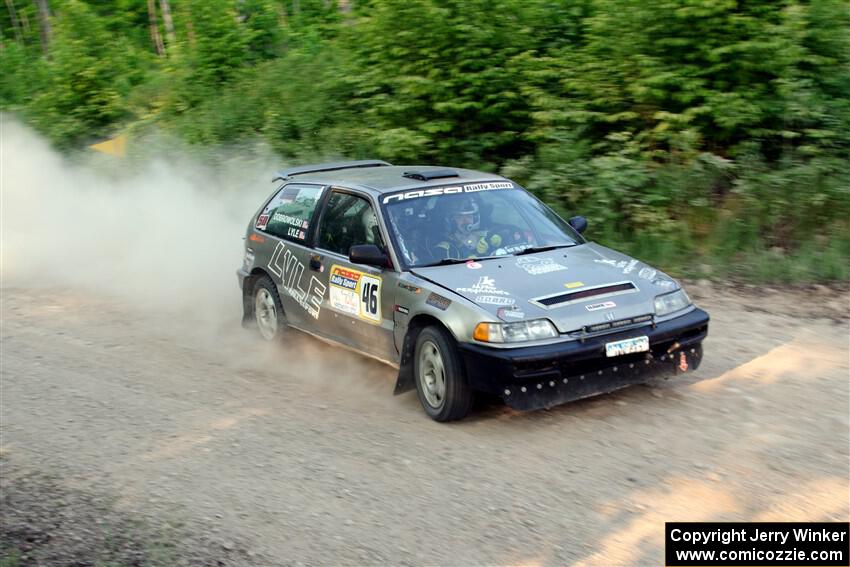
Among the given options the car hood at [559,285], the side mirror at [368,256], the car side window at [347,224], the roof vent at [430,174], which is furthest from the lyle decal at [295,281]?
the car hood at [559,285]

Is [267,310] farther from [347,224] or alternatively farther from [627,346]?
[627,346]

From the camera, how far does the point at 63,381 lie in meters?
7.85

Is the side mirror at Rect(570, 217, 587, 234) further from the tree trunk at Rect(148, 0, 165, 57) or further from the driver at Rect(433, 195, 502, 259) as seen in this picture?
the tree trunk at Rect(148, 0, 165, 57)

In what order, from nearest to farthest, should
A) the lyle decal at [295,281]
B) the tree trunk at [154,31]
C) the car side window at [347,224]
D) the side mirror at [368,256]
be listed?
the side mirror at [368,256] < the car side window at [347,224] < the lyle decal at [295,281] < the tree trunk at [154,31]

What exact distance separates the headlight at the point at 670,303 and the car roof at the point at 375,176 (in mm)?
1906

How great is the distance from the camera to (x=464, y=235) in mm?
6914

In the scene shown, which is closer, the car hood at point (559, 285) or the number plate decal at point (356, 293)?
the car hood at point (559, 285)

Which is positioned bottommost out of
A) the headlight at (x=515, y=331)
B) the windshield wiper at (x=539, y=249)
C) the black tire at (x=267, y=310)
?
the black tire at (x=267, y=310)

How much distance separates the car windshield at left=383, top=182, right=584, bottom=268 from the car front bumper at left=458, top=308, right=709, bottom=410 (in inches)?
45.1

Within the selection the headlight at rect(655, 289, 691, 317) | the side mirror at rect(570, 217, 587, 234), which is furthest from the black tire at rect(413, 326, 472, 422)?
the side mirror at rect(570, 217, 587, 234)

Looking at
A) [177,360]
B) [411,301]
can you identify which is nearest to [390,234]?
[411,301]

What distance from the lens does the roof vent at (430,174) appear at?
744 cm

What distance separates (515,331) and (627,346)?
75cm

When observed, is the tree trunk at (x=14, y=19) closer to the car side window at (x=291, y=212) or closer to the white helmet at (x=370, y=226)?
the car side window at (x=291, y=212)
